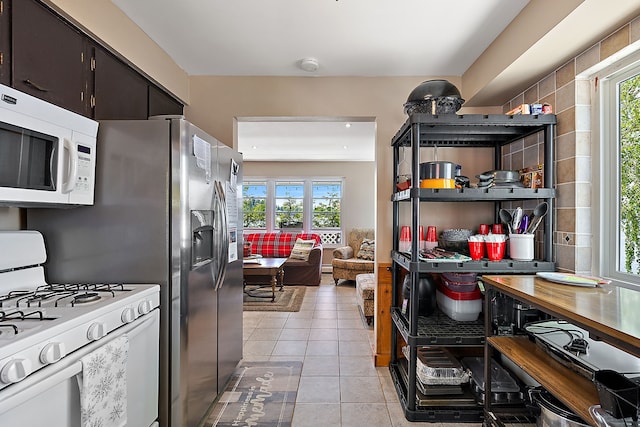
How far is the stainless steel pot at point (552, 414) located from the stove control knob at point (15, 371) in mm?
1747

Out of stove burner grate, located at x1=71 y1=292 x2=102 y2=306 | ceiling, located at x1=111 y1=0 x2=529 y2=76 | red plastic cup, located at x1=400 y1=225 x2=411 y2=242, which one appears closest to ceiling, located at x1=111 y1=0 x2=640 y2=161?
ceiling, located at x1=111 y1=0 x2=529 y2=76

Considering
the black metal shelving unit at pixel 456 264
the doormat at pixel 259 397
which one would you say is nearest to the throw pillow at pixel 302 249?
the doormat at pixel 259 397

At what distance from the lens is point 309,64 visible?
2.57 metres

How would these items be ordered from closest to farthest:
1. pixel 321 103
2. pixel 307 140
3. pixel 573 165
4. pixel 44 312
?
pixel 44 312 < pixel 573 165 < pixel 321 103 < pixel 307 140

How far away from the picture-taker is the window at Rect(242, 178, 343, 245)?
7676 mm

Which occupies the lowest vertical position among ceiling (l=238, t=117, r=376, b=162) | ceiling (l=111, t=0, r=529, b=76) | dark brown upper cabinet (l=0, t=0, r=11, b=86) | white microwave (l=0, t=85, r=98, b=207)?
white microwave (l=0, t=85, r=98, b=207)

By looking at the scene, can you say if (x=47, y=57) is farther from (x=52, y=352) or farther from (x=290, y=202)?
(x=290, y=202)

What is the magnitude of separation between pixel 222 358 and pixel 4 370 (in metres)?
1.52

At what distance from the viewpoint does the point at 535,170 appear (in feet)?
7.30

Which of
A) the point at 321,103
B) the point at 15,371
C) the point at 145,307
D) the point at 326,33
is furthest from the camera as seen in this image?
the point at 321,103

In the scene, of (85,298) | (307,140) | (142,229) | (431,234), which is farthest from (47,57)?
(307,140)

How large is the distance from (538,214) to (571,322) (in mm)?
1160

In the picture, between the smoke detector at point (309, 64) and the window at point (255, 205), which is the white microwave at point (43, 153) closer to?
the smoke detector at point (309, 64)

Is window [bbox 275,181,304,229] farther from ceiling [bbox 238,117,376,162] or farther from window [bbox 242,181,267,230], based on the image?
ceiling [bbox 238,117,376,162]
